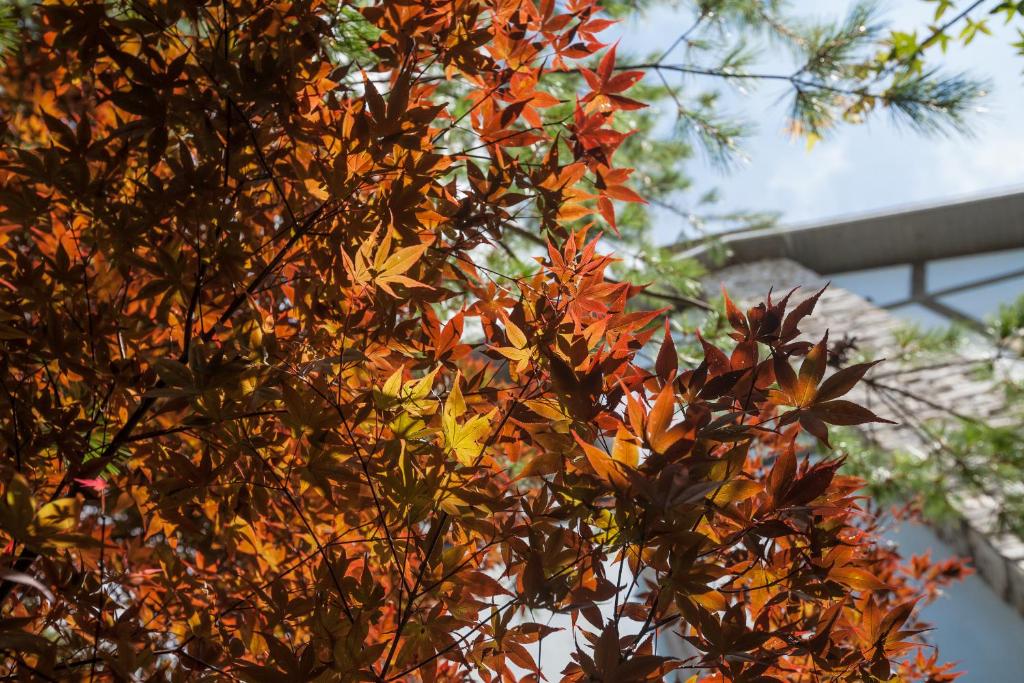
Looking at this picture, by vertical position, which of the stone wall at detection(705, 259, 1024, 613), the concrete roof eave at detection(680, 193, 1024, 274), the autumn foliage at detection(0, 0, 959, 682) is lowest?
the autumn foliage at detection(0, 0, 959, 682)

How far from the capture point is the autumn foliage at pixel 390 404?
0.47 metres

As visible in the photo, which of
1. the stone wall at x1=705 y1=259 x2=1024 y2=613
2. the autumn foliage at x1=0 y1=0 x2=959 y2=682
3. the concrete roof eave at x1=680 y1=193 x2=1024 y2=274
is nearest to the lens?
the autumn foliage at x1=0 y1=0 x2=959 y2=682

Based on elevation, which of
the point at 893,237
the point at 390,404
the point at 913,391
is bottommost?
the point at 390,404

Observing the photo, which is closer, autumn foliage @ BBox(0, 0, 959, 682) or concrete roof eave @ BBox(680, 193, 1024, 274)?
autumn foliage @ BBox(0, 0, 959, 682)

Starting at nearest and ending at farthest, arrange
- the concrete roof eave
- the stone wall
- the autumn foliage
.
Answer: the autumn foliage → the stone wall → the concrete roof eave

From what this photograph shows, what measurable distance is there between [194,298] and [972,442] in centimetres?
230

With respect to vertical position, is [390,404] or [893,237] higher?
[893,237]

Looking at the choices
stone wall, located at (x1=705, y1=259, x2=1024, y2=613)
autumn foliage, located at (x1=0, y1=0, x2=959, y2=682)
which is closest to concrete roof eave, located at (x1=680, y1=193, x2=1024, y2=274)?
stone wall, located at (x1=705, y1=259, x2=1024, y2=613)

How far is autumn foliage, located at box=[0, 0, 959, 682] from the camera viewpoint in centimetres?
47

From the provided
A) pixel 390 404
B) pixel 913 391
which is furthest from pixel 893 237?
pixel 390 404

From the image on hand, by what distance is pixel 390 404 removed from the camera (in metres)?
0.50

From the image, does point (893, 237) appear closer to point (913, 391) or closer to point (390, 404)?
point (913, 391)

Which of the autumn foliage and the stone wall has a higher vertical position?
the stone wall

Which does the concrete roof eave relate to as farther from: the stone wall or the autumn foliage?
the autumn foliage
